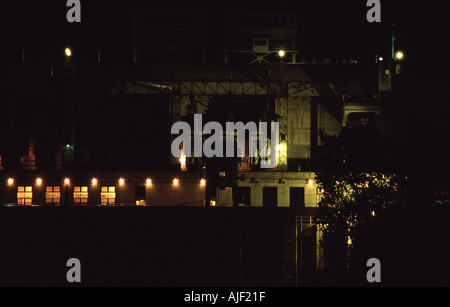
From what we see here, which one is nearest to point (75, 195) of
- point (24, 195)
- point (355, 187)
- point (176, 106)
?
point (24, 195)

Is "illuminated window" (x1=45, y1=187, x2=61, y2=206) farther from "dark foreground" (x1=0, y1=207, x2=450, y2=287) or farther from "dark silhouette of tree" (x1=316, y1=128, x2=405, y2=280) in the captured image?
"dark silhouette of tree" (x1=316, y1=128, x2=405, y2=280)

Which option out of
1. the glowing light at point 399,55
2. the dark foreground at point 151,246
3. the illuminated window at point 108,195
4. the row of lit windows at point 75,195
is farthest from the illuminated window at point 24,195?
the glowing light at point 399,55

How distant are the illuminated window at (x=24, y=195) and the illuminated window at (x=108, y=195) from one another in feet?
12.7

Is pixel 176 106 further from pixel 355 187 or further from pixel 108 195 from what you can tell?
pixel 355 187

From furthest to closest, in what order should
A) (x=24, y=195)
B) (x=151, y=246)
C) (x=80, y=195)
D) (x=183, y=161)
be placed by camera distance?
(x=183, y=161)
(x=80, y=195)
(x=24, y=195)
(x=151, y=246)

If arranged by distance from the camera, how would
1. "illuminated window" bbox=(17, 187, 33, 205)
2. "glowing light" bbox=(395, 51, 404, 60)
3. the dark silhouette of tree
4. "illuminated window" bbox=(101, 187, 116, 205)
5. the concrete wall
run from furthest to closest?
the concrete wall, "illuminated window" bbox=(101, 187, 116, 205), "illuminated window" bbox=(17, 187, 33, 205), "glowing light" bbox=(395, 51, 404, 60), the dark silhouette of tree

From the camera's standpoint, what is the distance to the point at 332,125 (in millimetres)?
24391

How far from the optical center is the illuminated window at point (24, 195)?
2284 centimetres

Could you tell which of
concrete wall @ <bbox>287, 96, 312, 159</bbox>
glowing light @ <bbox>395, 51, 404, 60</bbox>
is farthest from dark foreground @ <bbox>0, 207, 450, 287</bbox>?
glowing light @ <bbox>395, 51, 404, 60</bbox>

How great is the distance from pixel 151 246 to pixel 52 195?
7328mm

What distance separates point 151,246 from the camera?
19281 millimetres

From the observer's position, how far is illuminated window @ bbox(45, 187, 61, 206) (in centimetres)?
2294

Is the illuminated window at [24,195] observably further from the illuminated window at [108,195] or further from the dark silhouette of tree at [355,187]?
the dark silhouette of tree at [355,187]

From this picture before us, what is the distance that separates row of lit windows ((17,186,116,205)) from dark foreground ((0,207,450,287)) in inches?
136
